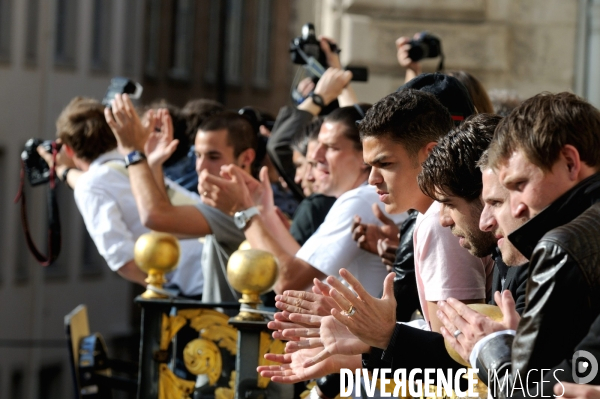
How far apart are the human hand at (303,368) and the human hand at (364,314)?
11.5 inches

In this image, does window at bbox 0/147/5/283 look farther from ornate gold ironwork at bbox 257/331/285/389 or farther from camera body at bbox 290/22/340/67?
ornate gold ironwork at bbox 257/331/285/389

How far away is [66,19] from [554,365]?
76.0 feet

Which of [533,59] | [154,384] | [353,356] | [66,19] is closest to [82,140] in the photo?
[154,384]

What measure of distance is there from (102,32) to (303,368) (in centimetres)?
2330

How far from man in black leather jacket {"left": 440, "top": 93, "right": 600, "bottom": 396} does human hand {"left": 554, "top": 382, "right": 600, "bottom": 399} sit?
8cm

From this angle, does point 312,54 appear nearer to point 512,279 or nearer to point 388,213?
point 388,213

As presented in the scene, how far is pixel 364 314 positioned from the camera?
3.10 meters

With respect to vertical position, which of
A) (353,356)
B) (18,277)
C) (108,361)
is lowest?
(18,277)

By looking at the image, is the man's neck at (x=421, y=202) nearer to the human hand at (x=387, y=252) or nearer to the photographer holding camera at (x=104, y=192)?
the human hand at (x=387, y=252)

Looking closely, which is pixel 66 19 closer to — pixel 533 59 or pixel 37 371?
pixel 37 371

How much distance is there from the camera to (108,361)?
5684 mm

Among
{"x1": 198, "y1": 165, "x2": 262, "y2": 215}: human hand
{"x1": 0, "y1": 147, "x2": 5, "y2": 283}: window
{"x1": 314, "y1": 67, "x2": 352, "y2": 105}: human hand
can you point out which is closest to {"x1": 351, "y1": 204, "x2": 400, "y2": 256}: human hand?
{"x1": 198, "y1": 165, "x2": 262, "y2": 215}: human hand

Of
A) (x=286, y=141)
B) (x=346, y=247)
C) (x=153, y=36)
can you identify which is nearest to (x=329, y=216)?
(x=346, y=247)

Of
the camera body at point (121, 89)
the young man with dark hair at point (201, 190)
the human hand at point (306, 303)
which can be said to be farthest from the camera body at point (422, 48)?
the human hand at point (306, 303)
